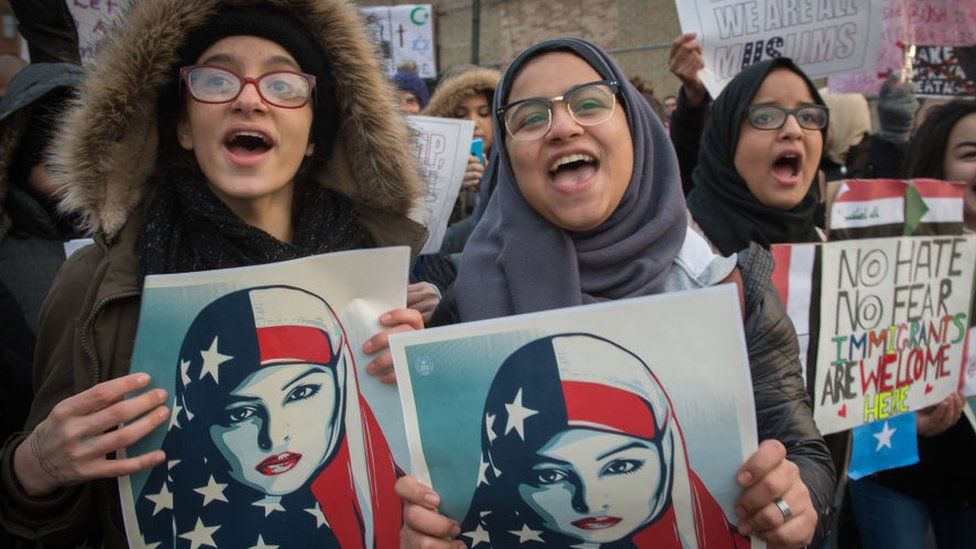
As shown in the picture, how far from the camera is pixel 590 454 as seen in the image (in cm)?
122

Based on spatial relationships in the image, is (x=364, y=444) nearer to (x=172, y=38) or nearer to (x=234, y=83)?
(x=234, y=83)

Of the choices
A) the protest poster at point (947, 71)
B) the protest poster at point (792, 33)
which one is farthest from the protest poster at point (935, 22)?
the protest poster at point (792, 33)

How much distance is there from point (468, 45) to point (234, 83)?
18.7m

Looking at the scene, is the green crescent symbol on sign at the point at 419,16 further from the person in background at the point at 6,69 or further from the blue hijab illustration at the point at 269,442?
the blue hijab illustration at the point at 269,442

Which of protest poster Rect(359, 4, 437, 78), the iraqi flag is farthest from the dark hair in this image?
protest poster Rect(359, 4, 437, 78)

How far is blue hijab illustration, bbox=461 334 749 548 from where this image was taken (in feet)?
4.01

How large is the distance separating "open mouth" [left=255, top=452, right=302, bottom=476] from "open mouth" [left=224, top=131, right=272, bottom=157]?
2.21ft

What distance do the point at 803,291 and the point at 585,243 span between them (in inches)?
39.6

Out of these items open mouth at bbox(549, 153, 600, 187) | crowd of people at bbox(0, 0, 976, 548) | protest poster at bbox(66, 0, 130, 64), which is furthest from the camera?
protest poster at bbox(66, 0, 130, 64)

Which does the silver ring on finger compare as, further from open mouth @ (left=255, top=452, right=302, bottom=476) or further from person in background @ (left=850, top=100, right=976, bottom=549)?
person in background @ (left=850, top=100, right=976, bottom=549)

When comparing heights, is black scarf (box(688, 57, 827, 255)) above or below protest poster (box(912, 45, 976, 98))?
below

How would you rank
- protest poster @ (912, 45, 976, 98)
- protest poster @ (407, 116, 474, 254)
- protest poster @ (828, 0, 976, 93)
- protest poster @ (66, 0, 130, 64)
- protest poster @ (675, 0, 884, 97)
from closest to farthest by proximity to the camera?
protest poster @ (407, 116, 474, 254)
protest poster @ (66, 0, 130, 64)
protest poster @ (675, 0, 884, 97)
protest poster @ (828, 0, 976, 93)
protest poster @ (912, 45, 976, 98)

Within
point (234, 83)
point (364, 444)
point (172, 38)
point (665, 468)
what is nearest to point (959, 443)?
point (665, 468)

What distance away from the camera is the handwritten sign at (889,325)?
86.7 inches
